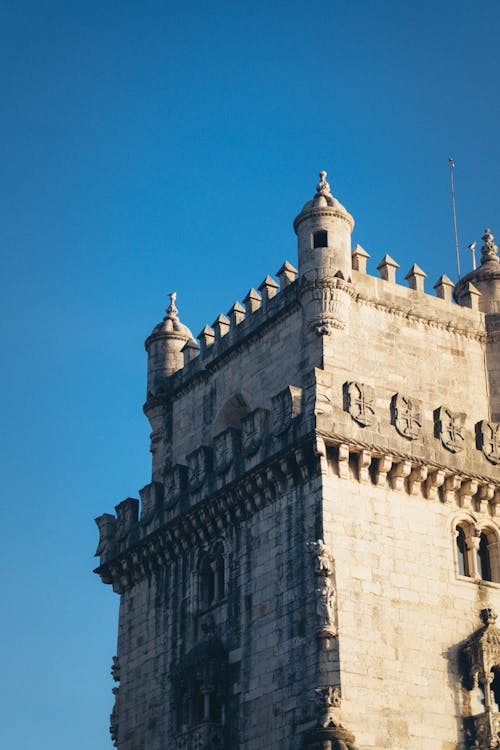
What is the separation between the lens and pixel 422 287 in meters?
40.8

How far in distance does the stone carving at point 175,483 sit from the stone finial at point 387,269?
792cm

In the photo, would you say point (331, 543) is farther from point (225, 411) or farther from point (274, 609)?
point (225, 411)

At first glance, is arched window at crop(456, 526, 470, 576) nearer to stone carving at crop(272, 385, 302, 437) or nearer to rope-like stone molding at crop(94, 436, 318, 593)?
rope-like stone molding at crop(94, 436, 318, 593)

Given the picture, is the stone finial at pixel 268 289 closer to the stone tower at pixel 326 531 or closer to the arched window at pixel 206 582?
the stone tower at pixel 326 531

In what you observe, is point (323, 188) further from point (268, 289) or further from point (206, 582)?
point (206, 582)

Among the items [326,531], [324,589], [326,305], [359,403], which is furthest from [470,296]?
[324,589]

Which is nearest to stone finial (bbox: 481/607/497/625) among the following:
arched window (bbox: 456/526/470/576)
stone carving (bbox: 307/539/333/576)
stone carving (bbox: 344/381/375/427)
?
arched window (bbox: 456/526/470/576)

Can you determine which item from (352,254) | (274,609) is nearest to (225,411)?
(352,254)

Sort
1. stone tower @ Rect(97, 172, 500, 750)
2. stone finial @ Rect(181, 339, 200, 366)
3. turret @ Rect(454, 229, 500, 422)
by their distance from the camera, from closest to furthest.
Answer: stone tower @ Rect(97, 172, 500, 750), turret @ Rect(454, 229, 500, 422), stone finial @ Rect(181, 339, 200, 366)

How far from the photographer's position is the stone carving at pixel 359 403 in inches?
1389

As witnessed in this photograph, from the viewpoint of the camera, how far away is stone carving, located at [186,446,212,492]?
1524 inches

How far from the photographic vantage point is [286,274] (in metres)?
40.2

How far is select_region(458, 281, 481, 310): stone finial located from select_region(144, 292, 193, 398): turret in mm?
9086

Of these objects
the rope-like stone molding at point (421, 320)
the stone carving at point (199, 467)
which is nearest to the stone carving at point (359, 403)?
the rope-like stone molding at point (421, 320)
